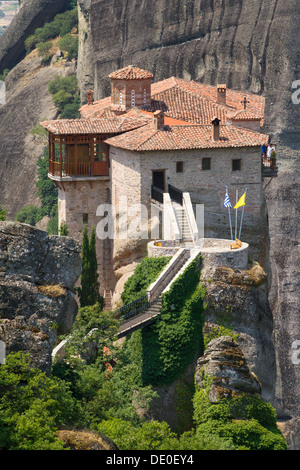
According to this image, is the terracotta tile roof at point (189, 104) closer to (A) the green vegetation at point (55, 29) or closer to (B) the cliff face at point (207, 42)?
(B) the cliff face at point (207, 42)

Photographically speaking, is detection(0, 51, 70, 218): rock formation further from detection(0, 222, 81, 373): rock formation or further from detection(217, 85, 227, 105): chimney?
detection(0, 222, 81, 373): rock formation

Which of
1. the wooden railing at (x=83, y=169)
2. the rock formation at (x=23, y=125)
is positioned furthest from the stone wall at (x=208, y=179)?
the rock formation at (x=23, y=125)

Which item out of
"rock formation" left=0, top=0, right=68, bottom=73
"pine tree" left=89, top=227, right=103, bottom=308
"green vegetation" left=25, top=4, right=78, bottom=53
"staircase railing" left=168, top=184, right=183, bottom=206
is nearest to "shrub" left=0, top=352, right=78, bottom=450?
"staircase railing" left=168, top=184, right=183, bottom=206

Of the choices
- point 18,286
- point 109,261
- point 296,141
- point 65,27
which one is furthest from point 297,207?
point 65,27

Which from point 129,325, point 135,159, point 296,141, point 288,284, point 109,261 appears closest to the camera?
point 129,325

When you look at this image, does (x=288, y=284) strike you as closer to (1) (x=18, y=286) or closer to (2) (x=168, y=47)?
(2) (x=168, y=47)

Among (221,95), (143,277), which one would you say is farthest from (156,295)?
(221,95)
